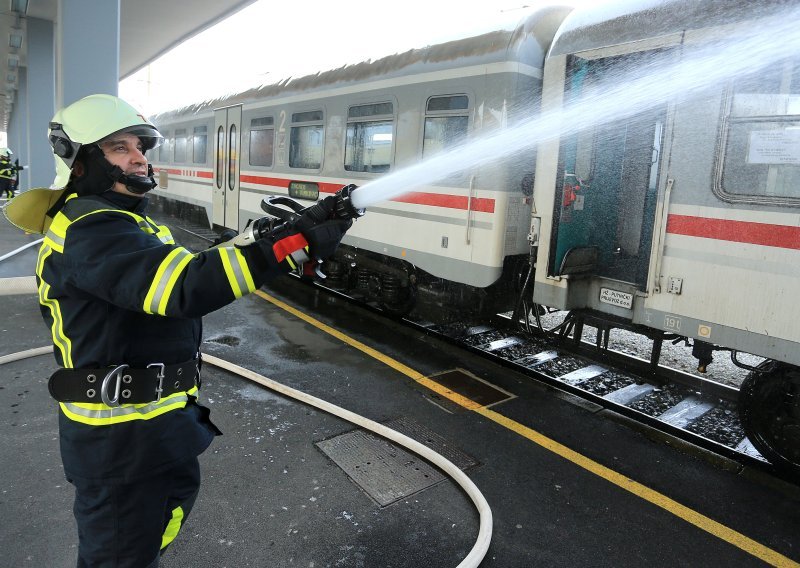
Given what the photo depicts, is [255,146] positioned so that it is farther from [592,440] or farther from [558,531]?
[558,531]

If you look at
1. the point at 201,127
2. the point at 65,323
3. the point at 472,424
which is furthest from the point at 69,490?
the point at 201,127

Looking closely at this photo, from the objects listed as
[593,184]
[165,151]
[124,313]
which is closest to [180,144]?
[165,151]

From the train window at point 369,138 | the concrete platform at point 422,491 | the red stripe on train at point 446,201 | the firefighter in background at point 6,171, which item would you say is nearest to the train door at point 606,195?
the red stripe on train at point 446,201

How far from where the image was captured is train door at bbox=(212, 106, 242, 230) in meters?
11.6

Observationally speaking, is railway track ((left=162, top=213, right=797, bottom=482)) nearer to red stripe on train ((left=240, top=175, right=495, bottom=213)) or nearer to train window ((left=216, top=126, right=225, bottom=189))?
red stripe on train ((left=240, top=175, right=495, bottom=213))

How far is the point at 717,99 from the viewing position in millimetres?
4348

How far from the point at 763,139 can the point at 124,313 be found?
4.24 m

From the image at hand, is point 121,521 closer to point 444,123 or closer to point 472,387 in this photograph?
point 472,387

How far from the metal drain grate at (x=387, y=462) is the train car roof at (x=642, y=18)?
12.1 feet

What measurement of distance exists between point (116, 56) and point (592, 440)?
25.9 feet

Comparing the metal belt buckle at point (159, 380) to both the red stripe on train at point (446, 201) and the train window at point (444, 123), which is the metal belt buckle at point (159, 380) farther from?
the train window at point (444, 123)

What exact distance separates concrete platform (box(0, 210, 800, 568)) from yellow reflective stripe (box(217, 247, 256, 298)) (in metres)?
1.94

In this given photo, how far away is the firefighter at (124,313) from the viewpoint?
→ 191cm

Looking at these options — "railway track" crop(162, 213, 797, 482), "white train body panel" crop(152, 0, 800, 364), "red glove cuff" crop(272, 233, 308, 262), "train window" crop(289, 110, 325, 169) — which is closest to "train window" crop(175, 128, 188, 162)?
"train window" crop(289, 110, 325, 169)
